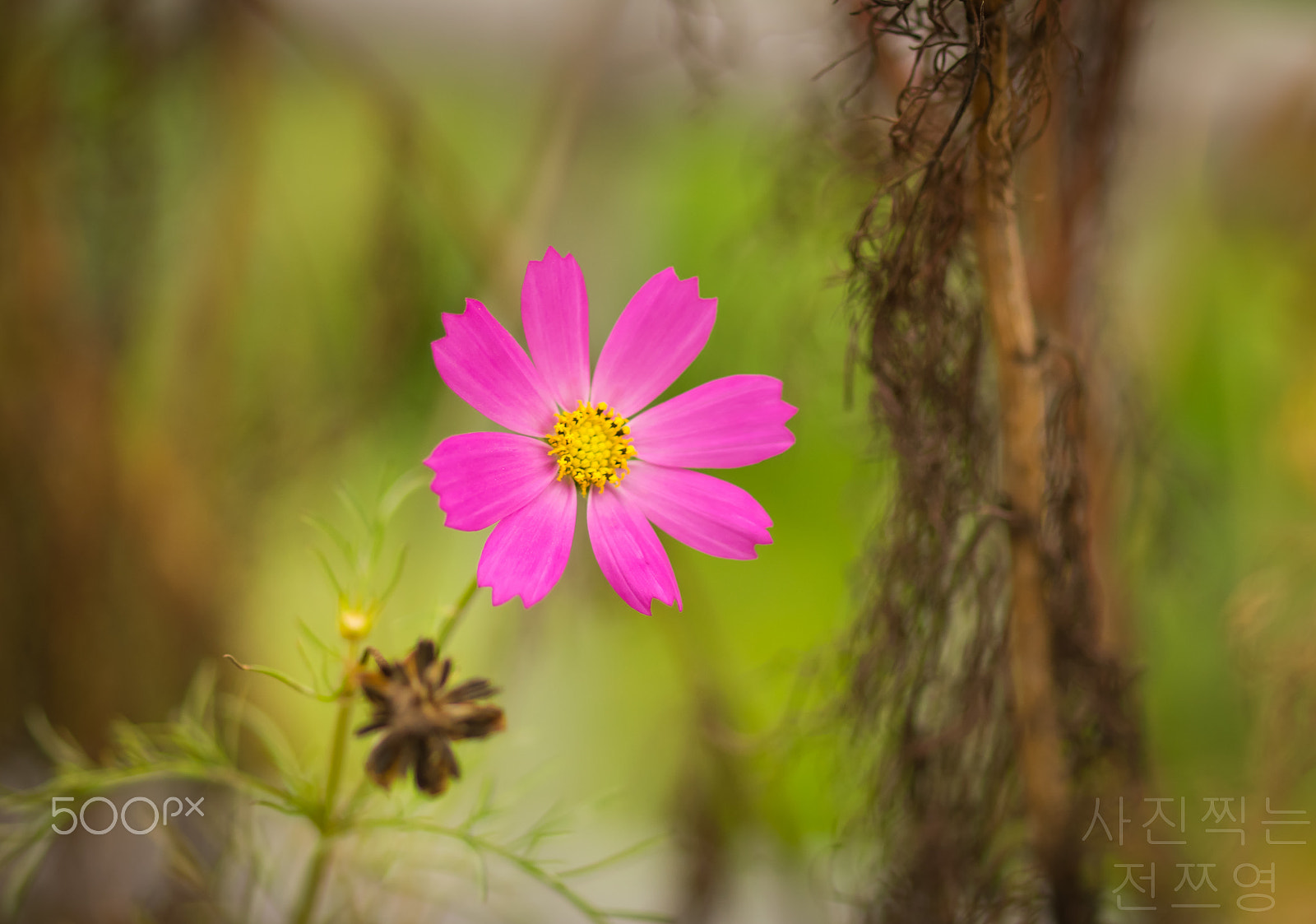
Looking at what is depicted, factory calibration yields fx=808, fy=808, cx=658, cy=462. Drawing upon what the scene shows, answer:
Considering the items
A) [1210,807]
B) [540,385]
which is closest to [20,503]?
[540,385]

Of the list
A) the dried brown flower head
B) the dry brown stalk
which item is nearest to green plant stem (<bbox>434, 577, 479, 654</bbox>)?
the dried brown flower head

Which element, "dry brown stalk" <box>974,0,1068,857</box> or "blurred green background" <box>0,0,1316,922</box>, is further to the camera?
"blurred green background" <box>0,0,1316,922</box>

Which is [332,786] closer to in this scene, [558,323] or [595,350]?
[558,323]

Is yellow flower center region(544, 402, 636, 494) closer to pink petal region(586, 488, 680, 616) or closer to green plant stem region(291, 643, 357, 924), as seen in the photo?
pink petal region(586, 488, 680, 616)

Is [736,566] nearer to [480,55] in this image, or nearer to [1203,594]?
[1203,594]

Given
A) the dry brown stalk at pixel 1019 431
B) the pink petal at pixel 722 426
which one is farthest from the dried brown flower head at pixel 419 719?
the dry brown stalk at pixel 1019 431

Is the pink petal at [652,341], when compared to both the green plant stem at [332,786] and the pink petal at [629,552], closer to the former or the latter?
the pink petal at [629,552]

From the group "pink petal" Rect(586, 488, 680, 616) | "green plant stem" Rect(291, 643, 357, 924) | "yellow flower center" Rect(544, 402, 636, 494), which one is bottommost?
"green plant stem" Rect(291, 643, 357, 924)
